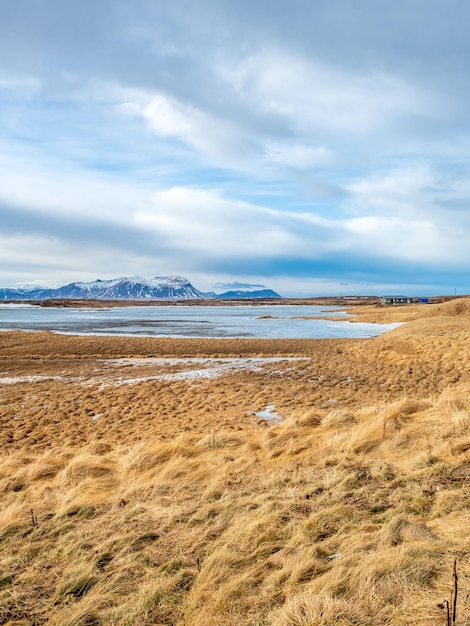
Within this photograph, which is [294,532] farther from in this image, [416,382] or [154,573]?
[416,382]

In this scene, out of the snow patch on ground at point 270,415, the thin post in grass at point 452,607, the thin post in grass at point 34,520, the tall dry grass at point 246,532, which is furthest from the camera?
the snow patch on ground at point 270,415

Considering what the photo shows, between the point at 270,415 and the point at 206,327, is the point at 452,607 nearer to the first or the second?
the point at 270,415

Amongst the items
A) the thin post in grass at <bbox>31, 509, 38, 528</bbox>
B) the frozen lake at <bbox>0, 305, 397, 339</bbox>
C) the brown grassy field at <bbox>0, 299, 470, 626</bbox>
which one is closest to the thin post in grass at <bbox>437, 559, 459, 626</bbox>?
the brown grassy field at <bbox>0, 299, 470, 626</bbox>

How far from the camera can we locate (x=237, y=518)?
4.61 m

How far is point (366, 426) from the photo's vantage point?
7.56 metres

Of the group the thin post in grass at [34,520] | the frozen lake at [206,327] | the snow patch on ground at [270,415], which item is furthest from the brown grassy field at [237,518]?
the frozen lake at [206,327]

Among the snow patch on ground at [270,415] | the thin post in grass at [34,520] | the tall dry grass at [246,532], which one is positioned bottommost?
the snow patch on ground at [270,415]

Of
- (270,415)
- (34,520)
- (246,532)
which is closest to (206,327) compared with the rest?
(270,415)

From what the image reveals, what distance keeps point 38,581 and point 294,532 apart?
2472 millimetres

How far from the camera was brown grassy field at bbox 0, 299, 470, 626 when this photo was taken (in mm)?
3141

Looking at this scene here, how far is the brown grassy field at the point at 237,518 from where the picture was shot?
3.14m

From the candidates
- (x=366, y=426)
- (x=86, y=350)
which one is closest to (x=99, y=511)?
(x=366, y=426)

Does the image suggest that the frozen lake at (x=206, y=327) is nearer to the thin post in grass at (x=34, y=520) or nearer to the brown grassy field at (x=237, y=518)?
the brown grassy field at (x=237, y=518)

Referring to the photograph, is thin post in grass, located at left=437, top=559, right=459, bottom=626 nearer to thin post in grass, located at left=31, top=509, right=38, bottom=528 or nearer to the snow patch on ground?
thin post in grass, located at left=31, top=509, right=38, bottom=528
